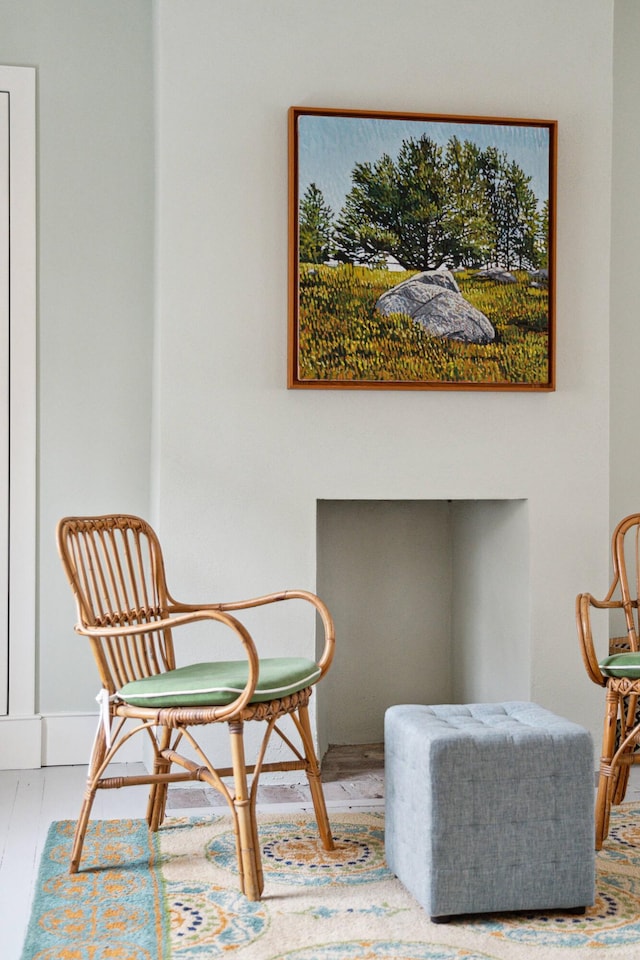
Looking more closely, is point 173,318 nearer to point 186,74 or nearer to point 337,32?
point 186,74

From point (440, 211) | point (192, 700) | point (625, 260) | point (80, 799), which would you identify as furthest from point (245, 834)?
point (625, 260)

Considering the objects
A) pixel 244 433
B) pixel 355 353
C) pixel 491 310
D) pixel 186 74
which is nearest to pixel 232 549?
pixel 244 433

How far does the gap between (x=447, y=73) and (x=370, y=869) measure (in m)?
2.44

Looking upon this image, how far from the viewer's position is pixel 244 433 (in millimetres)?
3324

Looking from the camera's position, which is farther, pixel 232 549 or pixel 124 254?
pixel 124 254

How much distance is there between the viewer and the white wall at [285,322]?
3293mm

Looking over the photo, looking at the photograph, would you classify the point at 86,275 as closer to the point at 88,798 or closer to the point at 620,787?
the point at 88,798

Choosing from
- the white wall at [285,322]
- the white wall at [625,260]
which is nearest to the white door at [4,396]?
the white wall at [285,322]

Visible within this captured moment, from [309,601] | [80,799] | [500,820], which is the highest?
[309,601]

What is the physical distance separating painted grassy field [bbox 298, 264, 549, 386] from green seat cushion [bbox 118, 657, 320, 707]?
3.59 feet

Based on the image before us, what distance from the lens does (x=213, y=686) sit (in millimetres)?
2377

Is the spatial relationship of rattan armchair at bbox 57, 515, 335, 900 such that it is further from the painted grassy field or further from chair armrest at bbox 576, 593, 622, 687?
the painted grassy field

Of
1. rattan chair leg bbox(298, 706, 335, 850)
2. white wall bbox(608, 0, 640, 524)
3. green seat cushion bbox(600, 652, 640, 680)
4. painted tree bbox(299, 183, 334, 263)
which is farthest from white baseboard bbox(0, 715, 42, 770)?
white wall bbox(608, 0, 640, 524)

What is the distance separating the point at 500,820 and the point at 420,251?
1837mm
